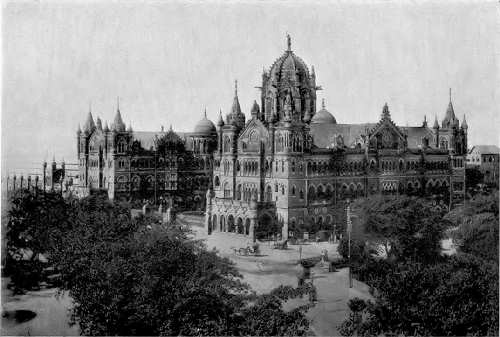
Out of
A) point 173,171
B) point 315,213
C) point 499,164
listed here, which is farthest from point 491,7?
point 173,171

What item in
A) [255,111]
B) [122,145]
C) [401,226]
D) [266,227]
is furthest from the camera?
[122,145]

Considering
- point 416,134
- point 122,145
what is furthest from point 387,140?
point 122,145

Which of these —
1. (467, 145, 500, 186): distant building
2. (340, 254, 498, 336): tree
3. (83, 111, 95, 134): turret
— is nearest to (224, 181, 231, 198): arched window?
(83, 111, 95, 134): turret

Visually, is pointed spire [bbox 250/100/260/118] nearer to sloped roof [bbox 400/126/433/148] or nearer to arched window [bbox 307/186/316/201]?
arched window [bbox 307/186/316/201]

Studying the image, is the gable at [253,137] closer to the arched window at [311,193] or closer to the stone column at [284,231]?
the arched window at [311,193]

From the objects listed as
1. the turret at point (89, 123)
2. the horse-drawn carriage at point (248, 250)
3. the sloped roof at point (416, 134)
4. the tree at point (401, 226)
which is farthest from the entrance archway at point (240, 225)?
the sloped roof at point (416, 134)

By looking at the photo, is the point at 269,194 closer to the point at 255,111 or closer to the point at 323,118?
the point at 255,111

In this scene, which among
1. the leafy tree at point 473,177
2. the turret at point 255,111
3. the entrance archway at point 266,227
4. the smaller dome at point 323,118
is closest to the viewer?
the leafy tree at point 473,177
